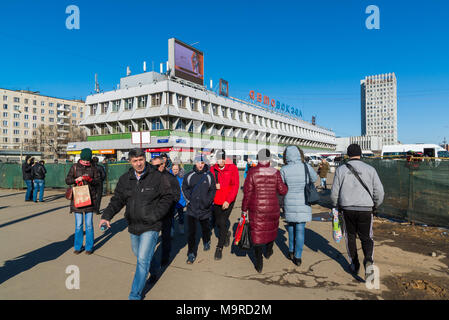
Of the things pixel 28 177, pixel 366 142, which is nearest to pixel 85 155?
pixel 28 177

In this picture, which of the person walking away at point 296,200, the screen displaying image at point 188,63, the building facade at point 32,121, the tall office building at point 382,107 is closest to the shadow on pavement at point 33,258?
the person walking away at point 296,200

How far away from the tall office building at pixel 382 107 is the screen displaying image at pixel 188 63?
462 feet

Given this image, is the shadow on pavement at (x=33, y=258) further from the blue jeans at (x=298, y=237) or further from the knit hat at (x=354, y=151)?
the knit hat at (x=354, y=151)

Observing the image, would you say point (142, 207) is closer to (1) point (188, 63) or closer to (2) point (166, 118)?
(2) point (166, 118)

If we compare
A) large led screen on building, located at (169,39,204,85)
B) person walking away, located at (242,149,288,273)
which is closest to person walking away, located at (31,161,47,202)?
person walking away, located at (242,149,288,273)

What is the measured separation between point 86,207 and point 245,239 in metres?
2.93

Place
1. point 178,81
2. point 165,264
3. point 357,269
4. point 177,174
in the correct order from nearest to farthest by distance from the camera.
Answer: point 357,269 → point 165,264 → point 177,174 → point 178,81

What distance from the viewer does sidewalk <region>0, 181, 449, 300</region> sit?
11.8 ft

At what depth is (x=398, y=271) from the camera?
4.29 m
